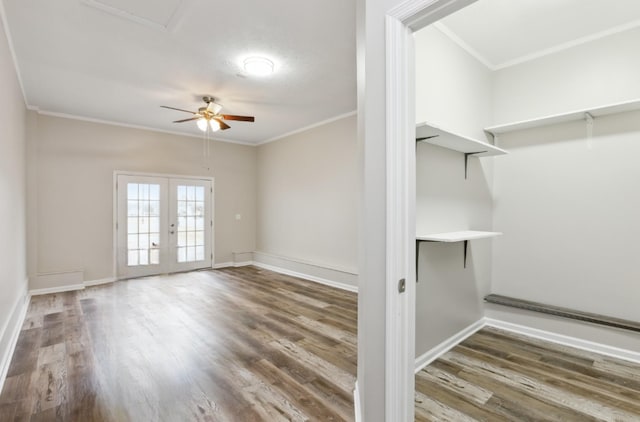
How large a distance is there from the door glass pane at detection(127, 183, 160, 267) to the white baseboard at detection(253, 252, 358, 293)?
6.91 feet

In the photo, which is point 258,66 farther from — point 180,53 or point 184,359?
point 184,359

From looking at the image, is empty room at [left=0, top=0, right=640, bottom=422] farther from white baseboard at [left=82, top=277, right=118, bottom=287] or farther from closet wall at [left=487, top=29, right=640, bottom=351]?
white baseboard at [left=82, top=277, right=118, bottom=287]

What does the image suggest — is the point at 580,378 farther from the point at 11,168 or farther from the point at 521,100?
the point at 11,168

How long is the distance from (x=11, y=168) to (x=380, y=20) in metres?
3.83

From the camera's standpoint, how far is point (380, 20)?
1430mm

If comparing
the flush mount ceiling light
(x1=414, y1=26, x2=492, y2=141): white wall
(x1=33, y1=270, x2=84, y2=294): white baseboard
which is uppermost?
Answer: the flush mount ceiling light

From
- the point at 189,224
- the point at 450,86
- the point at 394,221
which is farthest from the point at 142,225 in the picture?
the point at 394,221

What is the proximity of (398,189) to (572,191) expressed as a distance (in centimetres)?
249

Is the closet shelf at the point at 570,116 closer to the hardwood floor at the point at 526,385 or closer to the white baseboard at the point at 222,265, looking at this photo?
the hardwood floor at the point at 526,385

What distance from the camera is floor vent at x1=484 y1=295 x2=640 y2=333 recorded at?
2.52 m

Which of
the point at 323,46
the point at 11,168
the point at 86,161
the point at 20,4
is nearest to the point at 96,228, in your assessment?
the point at 86,161

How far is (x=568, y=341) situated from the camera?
280cm

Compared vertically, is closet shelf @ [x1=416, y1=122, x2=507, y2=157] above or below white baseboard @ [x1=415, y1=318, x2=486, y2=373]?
above

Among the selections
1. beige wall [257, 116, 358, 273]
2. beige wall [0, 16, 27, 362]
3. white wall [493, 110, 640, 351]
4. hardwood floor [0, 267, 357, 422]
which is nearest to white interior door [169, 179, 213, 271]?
beige wall [257, 116, 358, 273]
